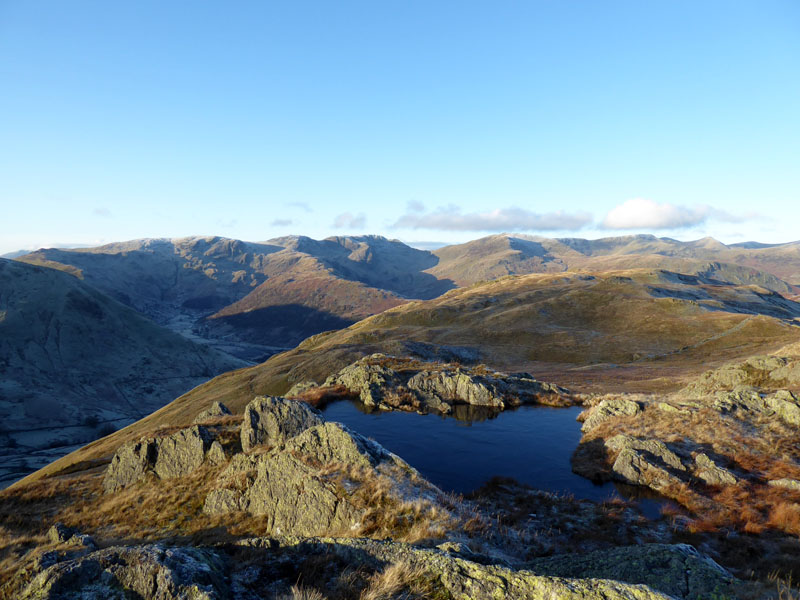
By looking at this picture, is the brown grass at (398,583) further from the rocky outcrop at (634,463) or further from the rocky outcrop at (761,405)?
the rocky outcrop at (761,405)

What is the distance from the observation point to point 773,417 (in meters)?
26.6

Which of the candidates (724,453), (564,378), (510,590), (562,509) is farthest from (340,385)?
(564,378)

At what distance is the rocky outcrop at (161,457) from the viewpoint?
23.4 m

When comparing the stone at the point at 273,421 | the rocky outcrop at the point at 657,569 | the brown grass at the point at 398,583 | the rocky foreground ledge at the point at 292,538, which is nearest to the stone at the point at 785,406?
the rocky foreground ledge at the point at 292,538

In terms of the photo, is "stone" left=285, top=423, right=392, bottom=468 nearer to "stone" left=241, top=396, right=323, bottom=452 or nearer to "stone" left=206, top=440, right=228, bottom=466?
"stone" left=241, top=396, right=323, bottom=452

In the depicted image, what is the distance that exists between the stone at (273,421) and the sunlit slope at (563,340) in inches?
1534

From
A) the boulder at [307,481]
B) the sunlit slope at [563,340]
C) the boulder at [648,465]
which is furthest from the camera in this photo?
the sunlit slope at [563,340]

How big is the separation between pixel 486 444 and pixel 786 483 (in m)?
14.9

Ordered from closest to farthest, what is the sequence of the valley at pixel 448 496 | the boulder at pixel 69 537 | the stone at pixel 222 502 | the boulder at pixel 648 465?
the valley at pixel 448 496, the boulder at pixel 69 537, the stone at pixel 222 502, the boulder at pixel 648 465

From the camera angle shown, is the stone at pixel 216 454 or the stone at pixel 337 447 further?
the stone at pixel 216 454

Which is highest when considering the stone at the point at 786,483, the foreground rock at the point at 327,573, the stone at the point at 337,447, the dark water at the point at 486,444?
the foreground rock at the point at 327,573

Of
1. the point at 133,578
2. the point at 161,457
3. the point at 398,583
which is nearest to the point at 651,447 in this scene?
the point at 398,583

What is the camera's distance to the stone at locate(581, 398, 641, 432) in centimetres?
2889

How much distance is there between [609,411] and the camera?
29.8 meters
